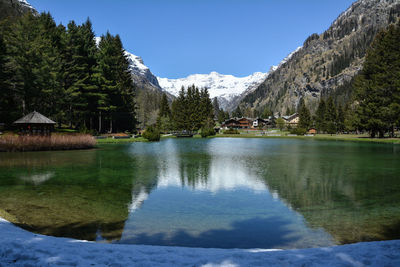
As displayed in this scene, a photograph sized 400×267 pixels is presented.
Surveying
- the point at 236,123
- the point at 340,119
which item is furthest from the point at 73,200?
the point at 236,123

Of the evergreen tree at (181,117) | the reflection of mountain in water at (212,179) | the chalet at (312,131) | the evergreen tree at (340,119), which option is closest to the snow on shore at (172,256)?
the reflection of mountain in water at (212,179)

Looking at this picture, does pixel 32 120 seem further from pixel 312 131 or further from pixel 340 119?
pixel 312 131

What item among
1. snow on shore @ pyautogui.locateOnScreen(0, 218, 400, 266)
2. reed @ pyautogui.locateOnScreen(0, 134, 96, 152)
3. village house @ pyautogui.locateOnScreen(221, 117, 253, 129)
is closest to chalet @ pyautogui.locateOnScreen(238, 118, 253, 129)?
village house @ pyautogui.locateOnScreen(221, 117, 253, 129)

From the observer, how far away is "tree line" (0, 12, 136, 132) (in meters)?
50.2

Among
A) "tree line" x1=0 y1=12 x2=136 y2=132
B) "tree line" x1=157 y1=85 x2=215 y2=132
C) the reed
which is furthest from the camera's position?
"tree line" x1=157 y1=85 x2=215 y2=132

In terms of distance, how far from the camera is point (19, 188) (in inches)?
583

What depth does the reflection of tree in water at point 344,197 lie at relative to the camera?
9117 millimetres

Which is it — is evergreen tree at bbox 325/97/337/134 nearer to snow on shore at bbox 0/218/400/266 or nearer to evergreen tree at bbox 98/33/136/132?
evergreen tree at bbox 98/33/136/132

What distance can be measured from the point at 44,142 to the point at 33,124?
6.17 m

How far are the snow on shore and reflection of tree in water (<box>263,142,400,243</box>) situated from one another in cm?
253

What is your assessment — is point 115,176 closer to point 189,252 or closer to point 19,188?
point 19,188

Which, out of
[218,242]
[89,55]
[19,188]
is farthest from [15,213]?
[89,55]

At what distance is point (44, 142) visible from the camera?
1529 inches

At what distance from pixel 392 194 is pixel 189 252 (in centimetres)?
1239
